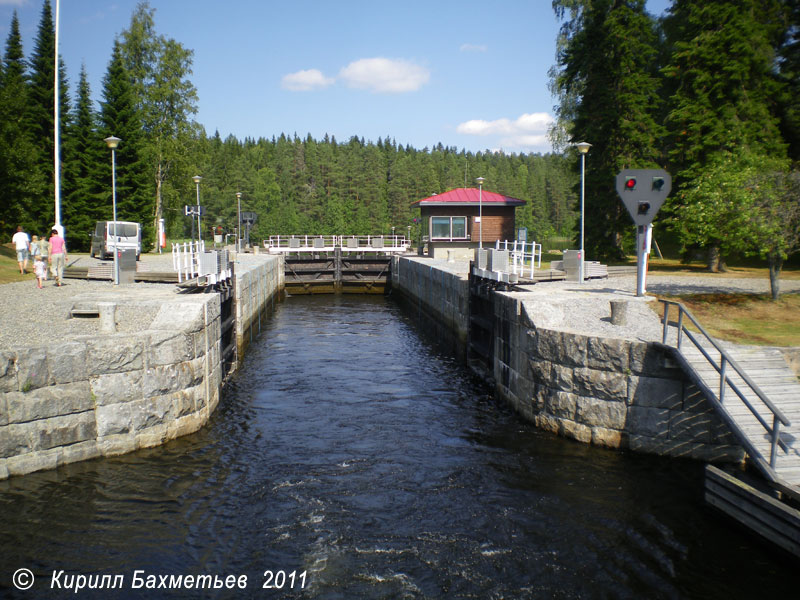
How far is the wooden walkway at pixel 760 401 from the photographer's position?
23.5ft

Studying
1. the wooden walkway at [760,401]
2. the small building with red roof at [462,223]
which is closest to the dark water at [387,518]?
the wooden walkway at [760,401]

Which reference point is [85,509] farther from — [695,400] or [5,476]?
[695,400]

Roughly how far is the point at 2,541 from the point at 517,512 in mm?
6202

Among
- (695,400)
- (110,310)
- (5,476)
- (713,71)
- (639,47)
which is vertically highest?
(639,47)

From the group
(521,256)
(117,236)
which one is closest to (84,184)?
(117,236)

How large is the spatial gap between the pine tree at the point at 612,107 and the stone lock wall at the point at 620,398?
74.4 feet

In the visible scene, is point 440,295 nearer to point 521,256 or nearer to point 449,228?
point 521,256

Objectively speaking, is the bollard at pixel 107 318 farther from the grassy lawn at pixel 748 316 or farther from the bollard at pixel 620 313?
the grassy lawn at pixel 748 316

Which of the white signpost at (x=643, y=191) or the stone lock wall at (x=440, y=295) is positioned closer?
the white signpost at (x=643, y=191)

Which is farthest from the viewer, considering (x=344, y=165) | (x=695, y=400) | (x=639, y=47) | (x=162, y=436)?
(x=344, y=165)

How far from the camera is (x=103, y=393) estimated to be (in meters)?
9.33

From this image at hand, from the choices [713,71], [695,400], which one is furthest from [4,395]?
→ [713,71]

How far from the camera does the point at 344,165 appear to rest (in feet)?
319

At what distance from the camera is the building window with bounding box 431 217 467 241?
127ft
